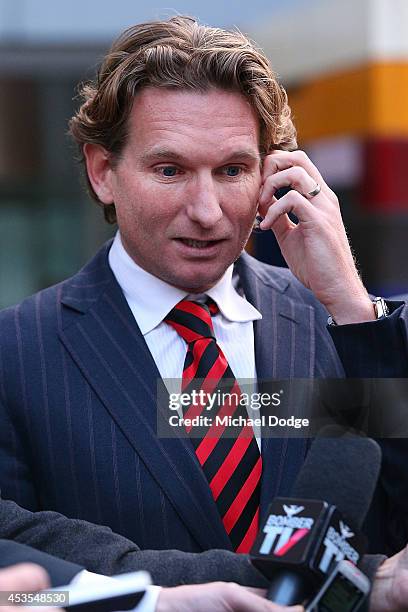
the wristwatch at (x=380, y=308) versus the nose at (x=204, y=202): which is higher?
the nose at (x=204, y=202)

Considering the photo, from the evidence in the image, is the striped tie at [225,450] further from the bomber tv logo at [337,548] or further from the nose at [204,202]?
the bomber tv logo at [337,548]

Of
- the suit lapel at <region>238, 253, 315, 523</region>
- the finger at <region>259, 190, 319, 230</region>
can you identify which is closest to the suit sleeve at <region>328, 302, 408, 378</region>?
the suit lapel at <region>238, 253, 315, 523</region>

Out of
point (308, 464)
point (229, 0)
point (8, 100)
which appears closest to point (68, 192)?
point (8, 100)

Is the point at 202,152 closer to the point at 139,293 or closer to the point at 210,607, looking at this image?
the point at 139,293

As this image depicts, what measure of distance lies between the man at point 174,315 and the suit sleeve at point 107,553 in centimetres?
13

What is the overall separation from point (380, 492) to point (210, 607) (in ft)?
2.06

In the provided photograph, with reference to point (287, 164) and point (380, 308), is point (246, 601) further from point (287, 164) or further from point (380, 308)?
point (287, 164)

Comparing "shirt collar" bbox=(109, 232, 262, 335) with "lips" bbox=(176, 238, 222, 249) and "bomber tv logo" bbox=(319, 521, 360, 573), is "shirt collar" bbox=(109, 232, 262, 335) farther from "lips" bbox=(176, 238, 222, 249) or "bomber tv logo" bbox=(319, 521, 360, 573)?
"bomber tv logo" bbox=(319, 521, 360, 573)

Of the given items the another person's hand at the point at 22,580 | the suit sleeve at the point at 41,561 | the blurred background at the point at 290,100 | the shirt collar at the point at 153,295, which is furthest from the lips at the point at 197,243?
the blurred background at the point at 290,100

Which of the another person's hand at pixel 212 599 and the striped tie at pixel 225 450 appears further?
the striped tie at pixel 225 450

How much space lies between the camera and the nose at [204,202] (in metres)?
2.45

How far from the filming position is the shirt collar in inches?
103

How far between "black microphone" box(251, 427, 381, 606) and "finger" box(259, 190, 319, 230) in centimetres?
67

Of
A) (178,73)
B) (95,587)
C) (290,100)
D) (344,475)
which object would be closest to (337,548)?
(344,475)
